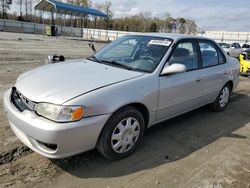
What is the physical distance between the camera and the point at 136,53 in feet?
13.6

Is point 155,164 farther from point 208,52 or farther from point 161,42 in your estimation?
point 208,52

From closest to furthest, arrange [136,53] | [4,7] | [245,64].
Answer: [136,53] → [245,64] → [4,7]

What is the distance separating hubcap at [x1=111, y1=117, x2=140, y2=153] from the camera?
326 cm

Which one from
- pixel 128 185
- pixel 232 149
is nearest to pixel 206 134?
pixel 232 149

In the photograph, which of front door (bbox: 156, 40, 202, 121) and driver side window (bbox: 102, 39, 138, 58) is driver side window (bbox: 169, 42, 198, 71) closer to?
front door (bbox: 156, 40, 202, 121)

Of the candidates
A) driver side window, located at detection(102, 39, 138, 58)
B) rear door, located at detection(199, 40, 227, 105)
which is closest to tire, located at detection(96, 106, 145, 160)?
driver side window, located at detection(102, 39, 138, 58)

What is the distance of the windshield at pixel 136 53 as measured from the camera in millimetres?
3833

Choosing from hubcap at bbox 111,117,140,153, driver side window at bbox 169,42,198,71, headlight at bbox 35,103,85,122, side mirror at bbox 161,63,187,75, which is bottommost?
hubcap at bbox 111,117,140,153

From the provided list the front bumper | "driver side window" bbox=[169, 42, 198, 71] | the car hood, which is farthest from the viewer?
"driver side window" bbox=[169, 42, 198, 71]

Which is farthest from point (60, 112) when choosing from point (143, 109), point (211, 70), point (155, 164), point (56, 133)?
point (211, 70)

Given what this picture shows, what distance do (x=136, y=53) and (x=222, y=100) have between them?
8.37ft

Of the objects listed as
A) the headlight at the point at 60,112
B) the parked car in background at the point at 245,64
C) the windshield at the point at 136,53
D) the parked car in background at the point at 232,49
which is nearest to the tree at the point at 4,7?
the parked car in background at the point at 232,49

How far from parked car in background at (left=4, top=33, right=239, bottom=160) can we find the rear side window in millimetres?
26

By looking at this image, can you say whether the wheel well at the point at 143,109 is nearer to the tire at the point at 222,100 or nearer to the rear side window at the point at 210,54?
the rear side window at the point at 210,54
